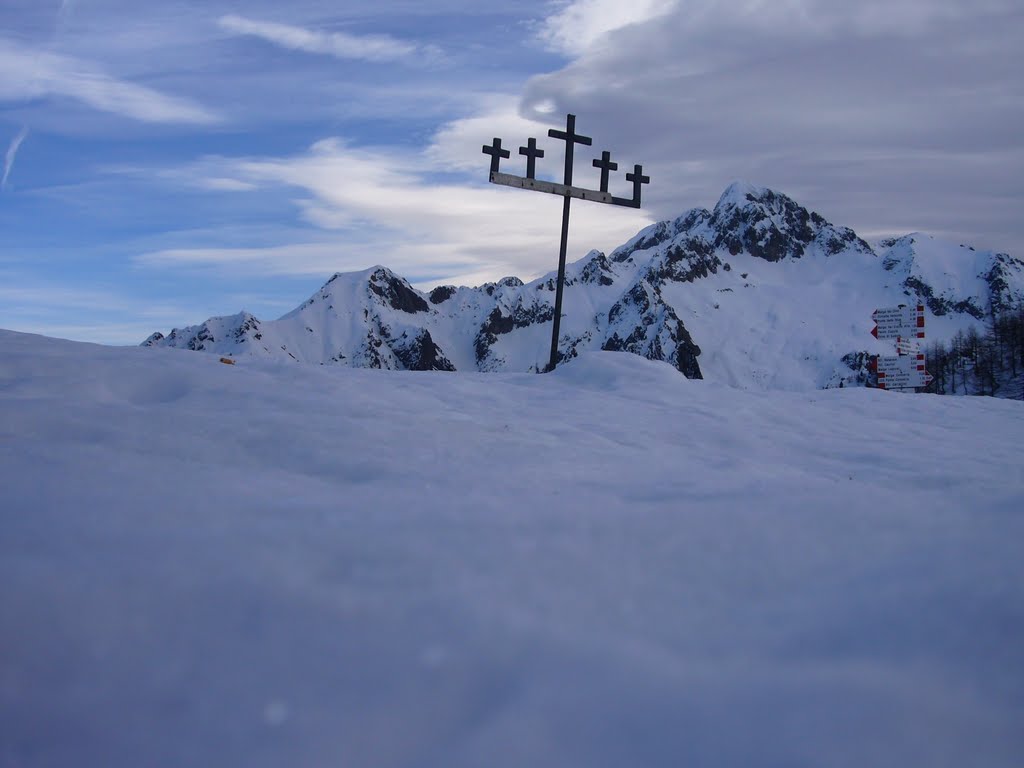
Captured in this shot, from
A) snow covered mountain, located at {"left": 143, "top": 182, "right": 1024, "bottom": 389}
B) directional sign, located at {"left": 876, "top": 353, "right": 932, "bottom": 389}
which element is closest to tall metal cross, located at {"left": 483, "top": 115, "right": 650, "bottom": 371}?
directional sign, located at {"left": 876, "top": 353, "right": 932, "bottom": 389}

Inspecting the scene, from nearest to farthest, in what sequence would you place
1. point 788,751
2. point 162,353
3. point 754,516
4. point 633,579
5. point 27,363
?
point 788,751, point 633,579, point 754,516, point 27,363, point 162,353

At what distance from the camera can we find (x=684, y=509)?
3857mm

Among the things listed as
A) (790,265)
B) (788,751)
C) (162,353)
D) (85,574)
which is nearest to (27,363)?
(162,353)

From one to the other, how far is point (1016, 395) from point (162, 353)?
5826 cm

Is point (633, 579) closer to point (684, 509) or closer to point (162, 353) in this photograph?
point (684, 509)

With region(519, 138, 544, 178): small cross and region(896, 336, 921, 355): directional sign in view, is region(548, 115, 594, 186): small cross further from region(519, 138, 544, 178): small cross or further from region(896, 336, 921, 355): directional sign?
region(896, 336, 921, 355): directional sign

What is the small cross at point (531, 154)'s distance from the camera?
38.1 feet

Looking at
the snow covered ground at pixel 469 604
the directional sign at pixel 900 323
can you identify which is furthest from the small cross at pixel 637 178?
the snow covered ground at pixel 469 604

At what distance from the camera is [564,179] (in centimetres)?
1191

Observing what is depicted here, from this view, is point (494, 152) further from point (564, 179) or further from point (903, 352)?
point (903, 352)

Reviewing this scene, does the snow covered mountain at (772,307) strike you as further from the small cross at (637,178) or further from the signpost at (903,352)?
the small cross at (637,178)

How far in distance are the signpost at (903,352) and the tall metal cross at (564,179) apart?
8.08 metres

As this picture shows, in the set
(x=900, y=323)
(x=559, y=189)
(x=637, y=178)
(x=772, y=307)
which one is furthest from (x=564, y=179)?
(x=772, y=307)

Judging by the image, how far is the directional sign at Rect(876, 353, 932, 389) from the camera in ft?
57.5
